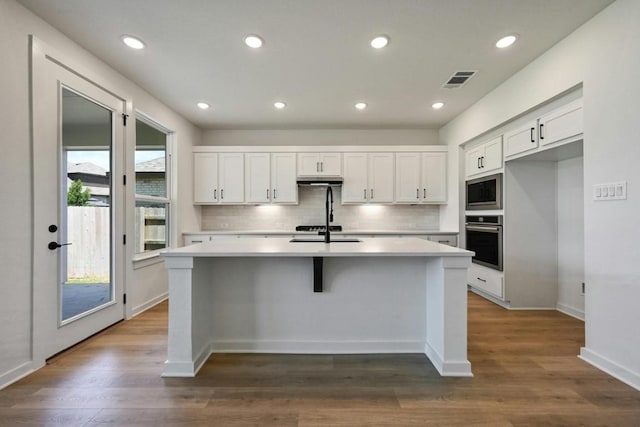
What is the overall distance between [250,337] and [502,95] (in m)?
3.65

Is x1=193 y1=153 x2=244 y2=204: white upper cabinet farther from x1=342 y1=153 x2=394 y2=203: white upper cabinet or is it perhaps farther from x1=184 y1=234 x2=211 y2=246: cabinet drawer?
x1=342 y1=153 x2=394 y2=203: white upper cabinet

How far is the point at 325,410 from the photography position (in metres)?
1.65

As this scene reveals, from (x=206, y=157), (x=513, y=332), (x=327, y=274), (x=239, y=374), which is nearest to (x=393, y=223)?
(x=513, y=332)

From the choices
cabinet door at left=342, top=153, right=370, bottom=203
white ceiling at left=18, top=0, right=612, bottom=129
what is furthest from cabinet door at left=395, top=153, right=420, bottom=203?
white ceiling at left=18, top=0, right=612, bottom=129

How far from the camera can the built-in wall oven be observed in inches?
139

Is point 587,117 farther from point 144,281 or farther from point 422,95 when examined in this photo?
point 144,281

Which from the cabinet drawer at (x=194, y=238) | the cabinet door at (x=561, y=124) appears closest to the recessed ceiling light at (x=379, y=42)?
the cabinet door at (x=561, y=124)

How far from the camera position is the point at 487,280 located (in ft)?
12.3

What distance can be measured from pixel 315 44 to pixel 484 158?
2668mm

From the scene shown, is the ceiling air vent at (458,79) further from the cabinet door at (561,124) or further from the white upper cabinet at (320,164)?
the white upper cabinet at (320,164)

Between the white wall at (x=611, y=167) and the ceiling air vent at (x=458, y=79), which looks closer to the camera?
the white wall at (x=611, y=167)

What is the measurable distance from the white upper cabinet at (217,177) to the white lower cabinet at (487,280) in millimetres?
3668

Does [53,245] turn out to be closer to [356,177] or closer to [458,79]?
[356,177]

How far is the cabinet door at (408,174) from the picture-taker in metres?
4.75
